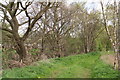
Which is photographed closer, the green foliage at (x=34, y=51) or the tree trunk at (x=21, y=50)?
the tree trunk at (x=21, y=50)

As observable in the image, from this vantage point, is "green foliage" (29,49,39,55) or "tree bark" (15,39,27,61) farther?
"green foliage" (29,49,39,55)

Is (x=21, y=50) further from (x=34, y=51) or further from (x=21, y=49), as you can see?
(x=34, y=51)

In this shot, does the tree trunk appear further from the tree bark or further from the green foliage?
the green foliage

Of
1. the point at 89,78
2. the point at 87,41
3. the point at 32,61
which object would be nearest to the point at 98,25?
the point at 87,41

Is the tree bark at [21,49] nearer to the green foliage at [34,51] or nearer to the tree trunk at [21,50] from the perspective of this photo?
the tree trunk at [21,50]

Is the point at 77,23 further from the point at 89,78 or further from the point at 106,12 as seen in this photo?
the point at 89,78

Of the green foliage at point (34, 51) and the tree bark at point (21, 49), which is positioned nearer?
the tree bark at point (21, 49)

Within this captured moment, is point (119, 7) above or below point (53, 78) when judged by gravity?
above

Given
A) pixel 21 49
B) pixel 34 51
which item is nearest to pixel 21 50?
pixel 21 49

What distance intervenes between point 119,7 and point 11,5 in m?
6.55

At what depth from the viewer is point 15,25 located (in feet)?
35.6

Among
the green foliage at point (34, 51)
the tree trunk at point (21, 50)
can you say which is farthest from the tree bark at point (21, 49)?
the green foliage at point (34, 51)

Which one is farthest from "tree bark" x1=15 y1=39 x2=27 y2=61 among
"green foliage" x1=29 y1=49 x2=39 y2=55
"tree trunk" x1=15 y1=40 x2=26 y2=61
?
"green foliage" x1=29 y1=49 x2=39 y2=55

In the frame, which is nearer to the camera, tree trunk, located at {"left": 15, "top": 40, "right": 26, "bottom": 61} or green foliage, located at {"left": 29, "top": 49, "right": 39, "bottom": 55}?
tree trunk, located at {"left": 15, "top": 40, "right": 26, "bottom": 61}
